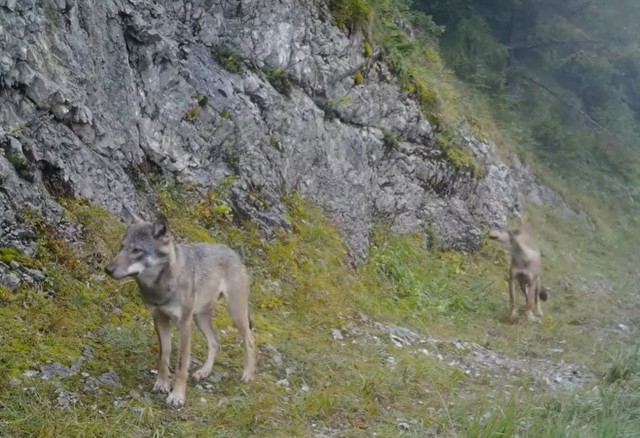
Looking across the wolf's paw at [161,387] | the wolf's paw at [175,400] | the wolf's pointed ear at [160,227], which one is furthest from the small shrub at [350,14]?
the wolf's paw at [175,400]

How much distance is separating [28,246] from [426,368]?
13.0ft

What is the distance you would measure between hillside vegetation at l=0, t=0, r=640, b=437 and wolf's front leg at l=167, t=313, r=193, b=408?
0.10 metres

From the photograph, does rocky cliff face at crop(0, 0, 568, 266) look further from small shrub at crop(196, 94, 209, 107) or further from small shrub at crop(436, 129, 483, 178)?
small shrub at crop(436, 129, 483, 178)

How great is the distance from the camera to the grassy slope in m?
5.67

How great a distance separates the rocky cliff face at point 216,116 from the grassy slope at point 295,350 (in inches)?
18.7

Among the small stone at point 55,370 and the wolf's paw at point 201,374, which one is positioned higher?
the small stone at point 55,370

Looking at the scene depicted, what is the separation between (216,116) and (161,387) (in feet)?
17.1

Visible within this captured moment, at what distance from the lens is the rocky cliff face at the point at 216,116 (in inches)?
322

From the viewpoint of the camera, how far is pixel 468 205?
52.1 feet

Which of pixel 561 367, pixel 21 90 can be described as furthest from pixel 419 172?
pixel 21 90

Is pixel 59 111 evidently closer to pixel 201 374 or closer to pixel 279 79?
pixel 201 374

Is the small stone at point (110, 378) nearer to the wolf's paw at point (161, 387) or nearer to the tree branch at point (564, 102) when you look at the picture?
the wolf's paw at point (161, 387)

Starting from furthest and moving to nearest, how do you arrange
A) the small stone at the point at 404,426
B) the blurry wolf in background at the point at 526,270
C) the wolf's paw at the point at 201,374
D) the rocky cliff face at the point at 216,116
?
1. the blurry wolf in background at the point at 526,270
2. the rocky cliff face at the point at 216,116
3. the wolf's paw at the point at 201,374
4. the small stone at the point at 404,426

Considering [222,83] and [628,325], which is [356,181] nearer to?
[222,83]
